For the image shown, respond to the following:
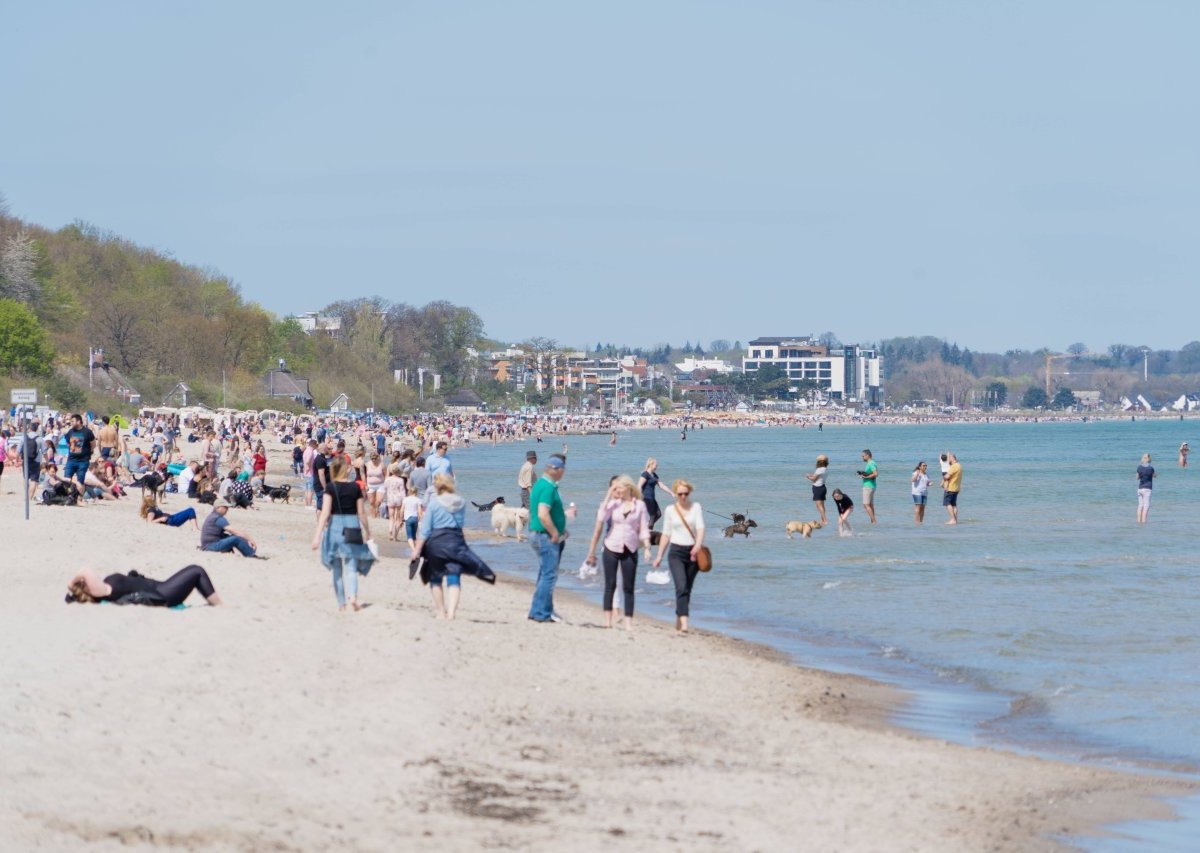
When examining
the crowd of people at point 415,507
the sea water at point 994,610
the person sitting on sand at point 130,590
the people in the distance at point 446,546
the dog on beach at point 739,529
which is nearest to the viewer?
the sea water at point 994,610

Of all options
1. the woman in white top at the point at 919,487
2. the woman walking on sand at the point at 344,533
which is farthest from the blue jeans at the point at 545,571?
the woman in white top at the point at 919,487

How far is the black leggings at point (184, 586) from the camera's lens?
1316cm

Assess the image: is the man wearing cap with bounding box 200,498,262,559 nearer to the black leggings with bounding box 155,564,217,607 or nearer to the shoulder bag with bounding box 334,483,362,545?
the black leggings with bounding box 155,564,217,607

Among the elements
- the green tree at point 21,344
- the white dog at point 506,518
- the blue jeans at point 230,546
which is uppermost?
the green tree at point 21,344

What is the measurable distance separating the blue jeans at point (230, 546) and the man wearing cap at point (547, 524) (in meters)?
5.26

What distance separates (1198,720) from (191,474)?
22255mm

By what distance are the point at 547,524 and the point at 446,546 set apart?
0.89 metres

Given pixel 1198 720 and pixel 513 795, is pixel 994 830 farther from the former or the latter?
pixel 1198 720

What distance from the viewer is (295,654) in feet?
37.7

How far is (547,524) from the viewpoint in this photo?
13.8 meters

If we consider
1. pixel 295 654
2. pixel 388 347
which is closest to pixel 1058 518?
pixel 295 654

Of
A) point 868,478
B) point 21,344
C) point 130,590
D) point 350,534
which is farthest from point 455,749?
point 21,344

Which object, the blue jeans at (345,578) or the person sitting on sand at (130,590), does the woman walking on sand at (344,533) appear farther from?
the person sitting on sand at (130,590)

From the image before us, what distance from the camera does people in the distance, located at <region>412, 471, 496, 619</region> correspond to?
13445 millimetres
